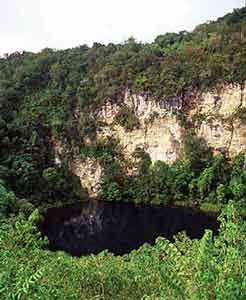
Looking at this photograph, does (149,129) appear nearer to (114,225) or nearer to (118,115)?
(118,115)

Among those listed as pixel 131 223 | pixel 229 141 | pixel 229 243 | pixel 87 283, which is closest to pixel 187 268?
pixel 229 243

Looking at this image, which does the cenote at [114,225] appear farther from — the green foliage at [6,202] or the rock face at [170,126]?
the rock face at [170,126]

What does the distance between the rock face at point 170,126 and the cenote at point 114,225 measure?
4.25 meters

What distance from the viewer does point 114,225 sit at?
27.1 meters

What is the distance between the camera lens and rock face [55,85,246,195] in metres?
31.6

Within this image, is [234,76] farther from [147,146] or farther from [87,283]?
[87,283]

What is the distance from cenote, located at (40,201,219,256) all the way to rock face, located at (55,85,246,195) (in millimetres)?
4247

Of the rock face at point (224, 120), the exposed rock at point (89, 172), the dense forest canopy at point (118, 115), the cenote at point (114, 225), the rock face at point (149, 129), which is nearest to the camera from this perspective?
the cenote at point (114, 225)

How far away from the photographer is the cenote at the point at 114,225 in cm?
2353

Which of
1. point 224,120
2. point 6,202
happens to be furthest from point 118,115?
point 6,202

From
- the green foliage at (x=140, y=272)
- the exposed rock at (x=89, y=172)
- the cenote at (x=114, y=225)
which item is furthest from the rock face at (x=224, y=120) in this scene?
the green foliage at (x=140, y=272)

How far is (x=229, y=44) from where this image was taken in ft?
106

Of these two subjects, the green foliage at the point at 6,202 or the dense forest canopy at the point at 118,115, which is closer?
the green foliage at the point at 6,202

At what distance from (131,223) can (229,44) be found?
44.5ft
